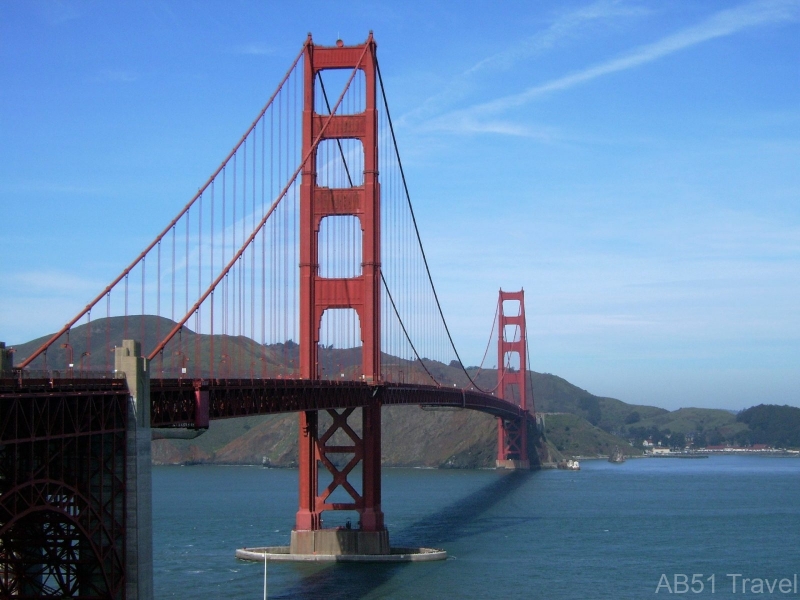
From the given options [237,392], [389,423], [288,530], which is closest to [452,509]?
[288,530]

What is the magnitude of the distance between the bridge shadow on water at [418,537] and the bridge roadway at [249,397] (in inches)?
200

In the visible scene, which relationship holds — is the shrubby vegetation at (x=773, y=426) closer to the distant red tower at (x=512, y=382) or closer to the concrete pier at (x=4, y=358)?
the distant red tower at (x=512, y=382)

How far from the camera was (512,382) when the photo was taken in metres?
111

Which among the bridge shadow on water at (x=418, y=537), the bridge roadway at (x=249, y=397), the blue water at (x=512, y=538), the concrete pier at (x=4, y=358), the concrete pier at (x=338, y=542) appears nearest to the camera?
the concrete pier at (x=4, y=358)

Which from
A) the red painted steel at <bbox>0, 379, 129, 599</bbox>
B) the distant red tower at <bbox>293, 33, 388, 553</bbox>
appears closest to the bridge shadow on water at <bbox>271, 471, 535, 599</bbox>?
the distant red tower at <bbox>293, 33, 388, 553</bbox>

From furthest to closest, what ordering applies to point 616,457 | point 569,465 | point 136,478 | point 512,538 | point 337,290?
point 616,457 < point 569,465 < point 512,538 < point 337,290 < point 136,478

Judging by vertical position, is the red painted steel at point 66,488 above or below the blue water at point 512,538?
above

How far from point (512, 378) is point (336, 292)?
72.7 metres

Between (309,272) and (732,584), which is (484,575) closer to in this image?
(732,584)

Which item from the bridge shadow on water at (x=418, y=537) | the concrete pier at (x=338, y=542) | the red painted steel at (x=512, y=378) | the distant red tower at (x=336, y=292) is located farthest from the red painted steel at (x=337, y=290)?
the red painted steel at (x=512, y=378)

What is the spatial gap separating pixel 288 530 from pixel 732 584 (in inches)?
750

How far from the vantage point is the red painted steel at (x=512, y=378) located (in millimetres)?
104625

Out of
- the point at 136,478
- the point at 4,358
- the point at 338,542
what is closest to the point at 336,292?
the point at 338,542

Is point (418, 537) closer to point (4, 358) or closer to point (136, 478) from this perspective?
point (136, 478)
